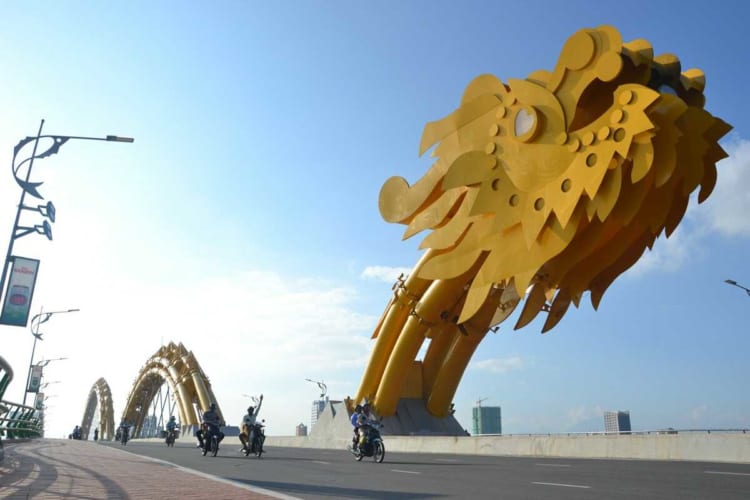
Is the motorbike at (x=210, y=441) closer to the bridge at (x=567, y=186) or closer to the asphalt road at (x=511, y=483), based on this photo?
the bridge at (x=567, y=186)

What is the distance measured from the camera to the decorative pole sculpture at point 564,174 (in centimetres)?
1644

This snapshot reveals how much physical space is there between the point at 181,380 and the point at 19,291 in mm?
51302

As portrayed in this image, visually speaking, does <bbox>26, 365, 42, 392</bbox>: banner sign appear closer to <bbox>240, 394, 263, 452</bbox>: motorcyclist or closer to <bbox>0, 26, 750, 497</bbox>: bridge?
<bbox>0, 26, 750, 497</bbox>: bridge

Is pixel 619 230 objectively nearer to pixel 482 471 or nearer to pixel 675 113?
pixel 675 113

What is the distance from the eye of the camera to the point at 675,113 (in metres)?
16.3

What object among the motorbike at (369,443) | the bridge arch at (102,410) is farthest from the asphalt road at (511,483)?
the bridge arch at (102,410)

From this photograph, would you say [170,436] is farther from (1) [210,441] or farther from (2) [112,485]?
(2) [112,485]

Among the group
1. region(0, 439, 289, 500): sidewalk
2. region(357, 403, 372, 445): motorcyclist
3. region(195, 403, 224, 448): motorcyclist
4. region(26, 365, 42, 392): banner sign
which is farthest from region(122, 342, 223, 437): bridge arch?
region(0, 439, 289, 500): sidewalk

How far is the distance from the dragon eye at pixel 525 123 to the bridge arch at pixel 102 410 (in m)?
90.2

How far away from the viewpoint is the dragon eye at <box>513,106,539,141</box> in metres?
18.5

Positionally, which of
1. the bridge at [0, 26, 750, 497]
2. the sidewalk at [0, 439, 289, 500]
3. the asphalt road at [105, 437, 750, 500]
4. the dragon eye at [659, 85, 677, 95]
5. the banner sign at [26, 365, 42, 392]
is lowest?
the sidewalk at [0, 439, 289, 500]

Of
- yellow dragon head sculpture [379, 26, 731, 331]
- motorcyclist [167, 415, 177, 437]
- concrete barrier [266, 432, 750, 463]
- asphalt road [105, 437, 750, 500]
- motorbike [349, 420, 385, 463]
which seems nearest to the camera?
asphalt road [105, 437, 750, 500]

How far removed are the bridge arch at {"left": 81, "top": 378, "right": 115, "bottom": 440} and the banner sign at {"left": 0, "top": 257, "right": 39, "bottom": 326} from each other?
3350 inches

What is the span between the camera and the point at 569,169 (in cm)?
1738
